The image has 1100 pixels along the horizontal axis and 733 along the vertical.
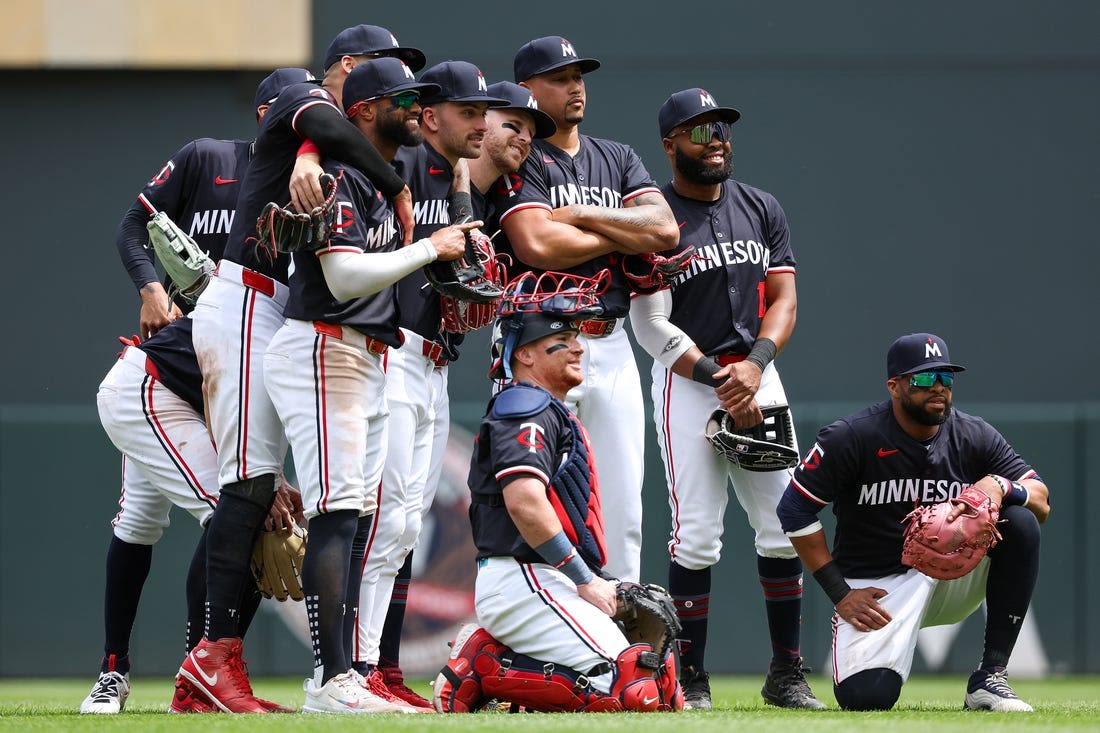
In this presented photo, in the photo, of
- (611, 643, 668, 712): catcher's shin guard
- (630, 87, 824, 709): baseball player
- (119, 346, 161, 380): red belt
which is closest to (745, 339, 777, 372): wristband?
(630, 87, 824, 709): baseball player

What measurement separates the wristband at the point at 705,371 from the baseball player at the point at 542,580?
881mm

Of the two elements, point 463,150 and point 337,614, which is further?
point 463,150

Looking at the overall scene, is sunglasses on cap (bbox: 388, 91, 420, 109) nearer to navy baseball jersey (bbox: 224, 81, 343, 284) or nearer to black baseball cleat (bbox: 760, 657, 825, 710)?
navy baseball jersey (bbox: 224, 81, 343, 284)

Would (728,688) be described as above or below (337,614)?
below

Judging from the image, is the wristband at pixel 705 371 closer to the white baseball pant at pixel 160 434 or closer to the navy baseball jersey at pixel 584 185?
the navy baseball jersey at pixel 584 185

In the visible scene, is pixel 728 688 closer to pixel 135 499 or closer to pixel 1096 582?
pixel 1096 582

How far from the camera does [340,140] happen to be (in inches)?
160

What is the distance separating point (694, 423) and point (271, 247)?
5.74 feet

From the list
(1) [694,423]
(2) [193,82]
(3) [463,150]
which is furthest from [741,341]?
(2) [193,82]

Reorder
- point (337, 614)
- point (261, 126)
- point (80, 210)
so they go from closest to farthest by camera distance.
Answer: point (337, 614) → point (261, 126) → point (80, 210)

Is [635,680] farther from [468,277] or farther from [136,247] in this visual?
[136,247]

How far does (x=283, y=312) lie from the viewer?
170 inches

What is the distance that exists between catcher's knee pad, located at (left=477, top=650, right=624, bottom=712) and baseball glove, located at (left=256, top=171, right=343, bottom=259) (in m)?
1.23

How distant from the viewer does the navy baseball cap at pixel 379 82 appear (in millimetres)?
4207
